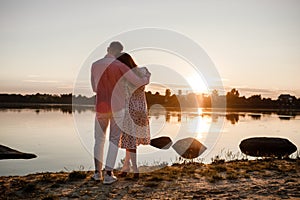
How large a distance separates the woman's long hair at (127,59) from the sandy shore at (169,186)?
1859 millimetres

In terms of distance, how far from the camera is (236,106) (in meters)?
87.6

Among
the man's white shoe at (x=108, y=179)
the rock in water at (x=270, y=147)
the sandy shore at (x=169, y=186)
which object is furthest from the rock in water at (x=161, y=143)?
the man's white shoe at (x=108, y=179)

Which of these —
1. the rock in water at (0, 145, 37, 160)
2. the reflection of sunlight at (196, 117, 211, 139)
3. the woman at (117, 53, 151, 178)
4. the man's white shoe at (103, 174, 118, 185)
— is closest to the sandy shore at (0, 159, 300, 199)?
the man's white shoe at (103, 174, 118, 185)

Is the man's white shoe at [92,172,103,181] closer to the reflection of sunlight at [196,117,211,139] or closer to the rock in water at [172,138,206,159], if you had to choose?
the rock in water at [172,138,206,159]

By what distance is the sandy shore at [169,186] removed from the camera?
547 centimetres

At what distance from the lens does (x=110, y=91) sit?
19.9 ft

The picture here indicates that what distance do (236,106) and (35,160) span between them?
7658cm

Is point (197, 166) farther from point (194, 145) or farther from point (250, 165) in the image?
point (194, 145)

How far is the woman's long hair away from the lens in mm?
6031

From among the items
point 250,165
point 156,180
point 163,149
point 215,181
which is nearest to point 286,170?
point 250,165

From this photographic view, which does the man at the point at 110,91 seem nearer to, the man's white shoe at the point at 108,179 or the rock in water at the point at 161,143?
the man's white shoe at the point at 108,179

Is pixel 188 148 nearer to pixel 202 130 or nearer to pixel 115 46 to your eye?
pixel 115 46

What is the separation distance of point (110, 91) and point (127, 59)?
57 centimetres

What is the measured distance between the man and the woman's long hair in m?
0.06
